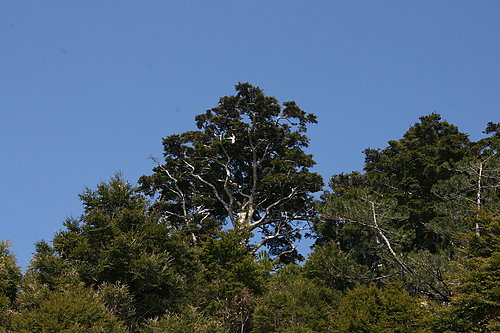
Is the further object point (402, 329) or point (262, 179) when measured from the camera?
point (262, 179)

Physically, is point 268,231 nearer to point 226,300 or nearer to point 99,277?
point 226,300

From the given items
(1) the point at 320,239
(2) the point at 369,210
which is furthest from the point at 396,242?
(1) the point at 320,239

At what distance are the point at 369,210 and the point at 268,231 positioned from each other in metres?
17.1

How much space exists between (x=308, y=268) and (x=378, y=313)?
21.3 feet

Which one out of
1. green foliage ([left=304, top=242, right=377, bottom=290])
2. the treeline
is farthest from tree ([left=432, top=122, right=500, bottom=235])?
green foliage ([left=304, top=242, right=377, bottom=290])

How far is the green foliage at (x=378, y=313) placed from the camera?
18.5 metres

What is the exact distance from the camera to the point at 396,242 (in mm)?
25125

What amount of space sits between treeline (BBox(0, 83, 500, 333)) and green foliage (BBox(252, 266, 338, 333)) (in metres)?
0.06

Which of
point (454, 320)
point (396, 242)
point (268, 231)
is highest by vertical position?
point (268, 231)

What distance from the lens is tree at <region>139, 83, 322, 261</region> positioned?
1528 inches

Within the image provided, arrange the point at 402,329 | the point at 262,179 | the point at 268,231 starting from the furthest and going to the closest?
the point at 268,231
the point at 262,179
the point at 402,329

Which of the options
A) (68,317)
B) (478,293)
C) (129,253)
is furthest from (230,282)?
(478,293)

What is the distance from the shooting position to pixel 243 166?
41.1m

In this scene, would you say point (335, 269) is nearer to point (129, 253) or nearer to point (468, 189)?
point (468, 189)
